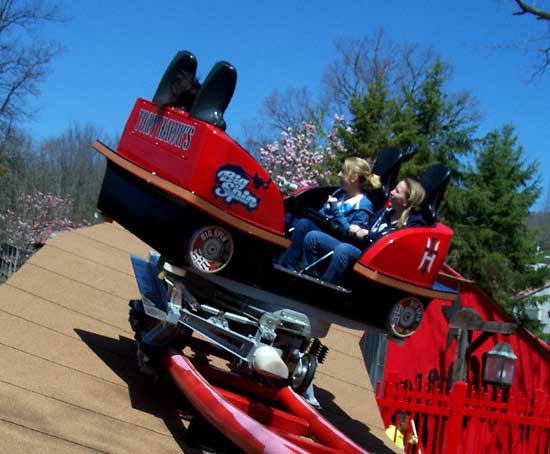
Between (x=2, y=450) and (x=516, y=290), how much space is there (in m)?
19.9

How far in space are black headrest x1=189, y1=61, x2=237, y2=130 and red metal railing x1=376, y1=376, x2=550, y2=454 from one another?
420cm

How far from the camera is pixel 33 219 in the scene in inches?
1427

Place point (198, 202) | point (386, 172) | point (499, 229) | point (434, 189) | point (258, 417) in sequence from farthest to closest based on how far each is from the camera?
point (499, 229)
point (386, 172)
point (434, 189)
point (258, 417)
point (198, 202)

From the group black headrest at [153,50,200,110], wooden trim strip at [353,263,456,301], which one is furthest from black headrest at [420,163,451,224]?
black headrest at [153,50,200,110]

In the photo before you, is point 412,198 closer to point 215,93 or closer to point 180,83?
point 215,93

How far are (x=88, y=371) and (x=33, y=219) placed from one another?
32.4m

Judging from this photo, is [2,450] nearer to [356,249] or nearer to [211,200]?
[211,200]

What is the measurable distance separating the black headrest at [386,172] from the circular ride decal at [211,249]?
1624 mm

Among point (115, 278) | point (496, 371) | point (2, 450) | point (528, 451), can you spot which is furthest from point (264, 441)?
point (496, 371)

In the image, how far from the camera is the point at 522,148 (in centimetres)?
2270

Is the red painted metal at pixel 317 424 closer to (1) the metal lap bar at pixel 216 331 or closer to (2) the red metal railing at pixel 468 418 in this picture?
(1) the metal lap bar at pixel 216 331

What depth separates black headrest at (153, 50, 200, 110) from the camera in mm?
4977

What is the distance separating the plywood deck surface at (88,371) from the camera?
447cm

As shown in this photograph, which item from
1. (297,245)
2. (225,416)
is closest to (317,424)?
A: (225,416)
